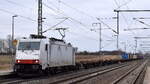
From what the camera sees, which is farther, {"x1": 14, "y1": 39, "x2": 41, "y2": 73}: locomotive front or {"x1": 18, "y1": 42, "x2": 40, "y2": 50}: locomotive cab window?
{"x1": 18, "y1": 42, "x2": 40, "y2": 50}: locomotive cab window

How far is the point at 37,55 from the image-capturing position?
2623 cm

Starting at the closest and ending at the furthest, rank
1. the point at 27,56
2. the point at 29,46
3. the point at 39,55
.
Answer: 1. the point at 39,55
2. the point at 27,56
3. the point at 29,46

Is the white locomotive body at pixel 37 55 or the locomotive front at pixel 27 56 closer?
the locomotive front at pixel 27 56

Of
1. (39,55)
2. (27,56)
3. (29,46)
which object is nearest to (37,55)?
(39,55)

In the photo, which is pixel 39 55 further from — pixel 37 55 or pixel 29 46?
pixel 29 46

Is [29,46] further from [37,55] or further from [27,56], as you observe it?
[37,55]

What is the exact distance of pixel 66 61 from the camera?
33.8m

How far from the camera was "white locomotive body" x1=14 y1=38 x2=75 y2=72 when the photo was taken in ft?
84.8

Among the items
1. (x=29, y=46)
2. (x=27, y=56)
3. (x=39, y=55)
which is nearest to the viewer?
(x=39, y=55)

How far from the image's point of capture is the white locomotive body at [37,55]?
25.8 meters

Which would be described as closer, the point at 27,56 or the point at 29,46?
the point at 27,56

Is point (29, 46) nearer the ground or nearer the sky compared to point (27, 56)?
nearer the sky

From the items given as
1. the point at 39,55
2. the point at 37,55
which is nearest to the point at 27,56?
the point at 37,55

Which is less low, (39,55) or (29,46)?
(29,46)
